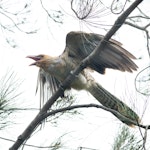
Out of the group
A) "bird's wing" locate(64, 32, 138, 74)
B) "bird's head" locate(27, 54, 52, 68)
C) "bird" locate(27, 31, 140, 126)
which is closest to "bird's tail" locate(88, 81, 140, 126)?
"bird" locate(27, 31, 140, 126)

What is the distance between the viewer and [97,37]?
268 centimetres

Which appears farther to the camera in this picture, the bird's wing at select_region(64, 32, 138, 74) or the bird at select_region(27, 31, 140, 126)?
the bird at select_region(27, 31, 140, 126)

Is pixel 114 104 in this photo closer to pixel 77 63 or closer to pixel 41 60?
pixel 77 63

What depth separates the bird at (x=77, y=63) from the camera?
2.59 meters

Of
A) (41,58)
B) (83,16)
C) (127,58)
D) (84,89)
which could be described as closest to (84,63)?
(83,16)

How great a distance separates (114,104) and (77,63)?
65 cm

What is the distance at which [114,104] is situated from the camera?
255cm

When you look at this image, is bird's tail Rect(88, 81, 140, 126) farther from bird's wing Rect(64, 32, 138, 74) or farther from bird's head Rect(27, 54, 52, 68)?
bird's head Rect(27, 54, 52, 68)

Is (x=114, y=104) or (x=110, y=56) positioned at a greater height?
(x=110, y=56)

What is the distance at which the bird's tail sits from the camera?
67.4 inches

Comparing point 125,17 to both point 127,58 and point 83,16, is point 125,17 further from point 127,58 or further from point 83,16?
point 127,58

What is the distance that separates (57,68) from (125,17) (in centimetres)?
140

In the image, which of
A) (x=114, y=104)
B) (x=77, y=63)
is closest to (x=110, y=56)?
(x=114, y=104)

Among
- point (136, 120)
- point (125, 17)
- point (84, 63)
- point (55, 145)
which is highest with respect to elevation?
point (125, 17)
